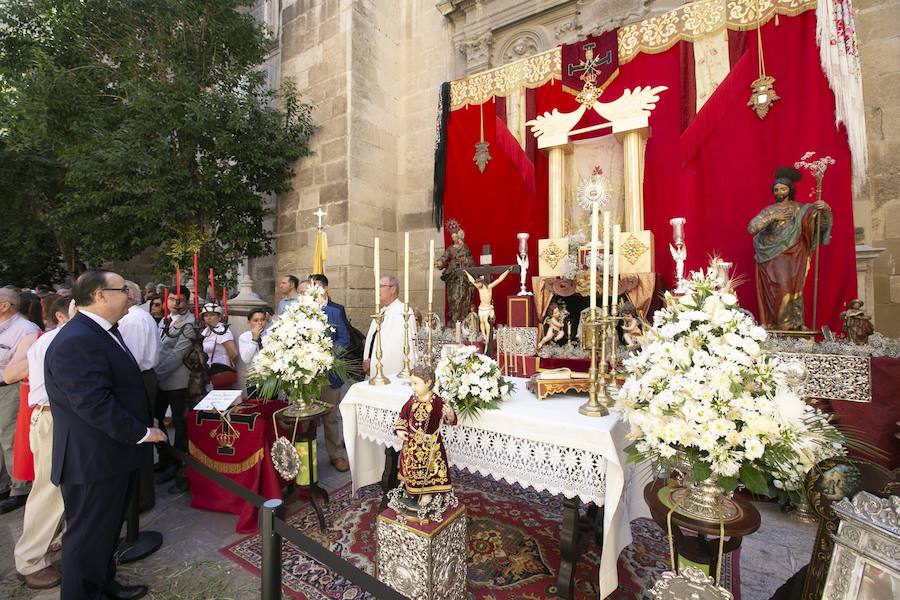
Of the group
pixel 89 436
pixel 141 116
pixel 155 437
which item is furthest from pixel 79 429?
pixel 141 116

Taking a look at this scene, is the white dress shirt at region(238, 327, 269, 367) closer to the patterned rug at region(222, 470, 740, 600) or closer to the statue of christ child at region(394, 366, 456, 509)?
the patterned rug at region(222, 470, 740, 600)

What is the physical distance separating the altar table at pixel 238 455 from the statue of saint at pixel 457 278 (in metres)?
3.27

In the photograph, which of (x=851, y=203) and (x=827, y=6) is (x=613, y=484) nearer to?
(x=851, y=203)

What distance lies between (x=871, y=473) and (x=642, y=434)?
2.72 ft

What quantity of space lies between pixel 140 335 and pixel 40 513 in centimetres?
140

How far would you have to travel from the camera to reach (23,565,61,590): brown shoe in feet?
8.09

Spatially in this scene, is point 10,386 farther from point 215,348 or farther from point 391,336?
point 391,336

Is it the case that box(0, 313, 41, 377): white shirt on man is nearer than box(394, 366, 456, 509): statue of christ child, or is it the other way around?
box(394, 366, 456, 509): statue of christ child

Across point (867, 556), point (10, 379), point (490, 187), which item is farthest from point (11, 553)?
point (490, 187)

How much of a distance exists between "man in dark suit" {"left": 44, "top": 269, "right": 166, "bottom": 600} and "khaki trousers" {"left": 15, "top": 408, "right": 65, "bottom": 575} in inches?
24.2

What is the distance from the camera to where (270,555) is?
164 centimetres

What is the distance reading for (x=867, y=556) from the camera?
119cm

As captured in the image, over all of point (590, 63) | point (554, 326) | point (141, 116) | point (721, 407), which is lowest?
point (721, 407)

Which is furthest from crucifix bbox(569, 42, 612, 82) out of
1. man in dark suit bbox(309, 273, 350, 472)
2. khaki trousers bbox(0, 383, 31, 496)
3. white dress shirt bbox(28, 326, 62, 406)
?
khaki trousers bbox(0, 383, 31, 496)
